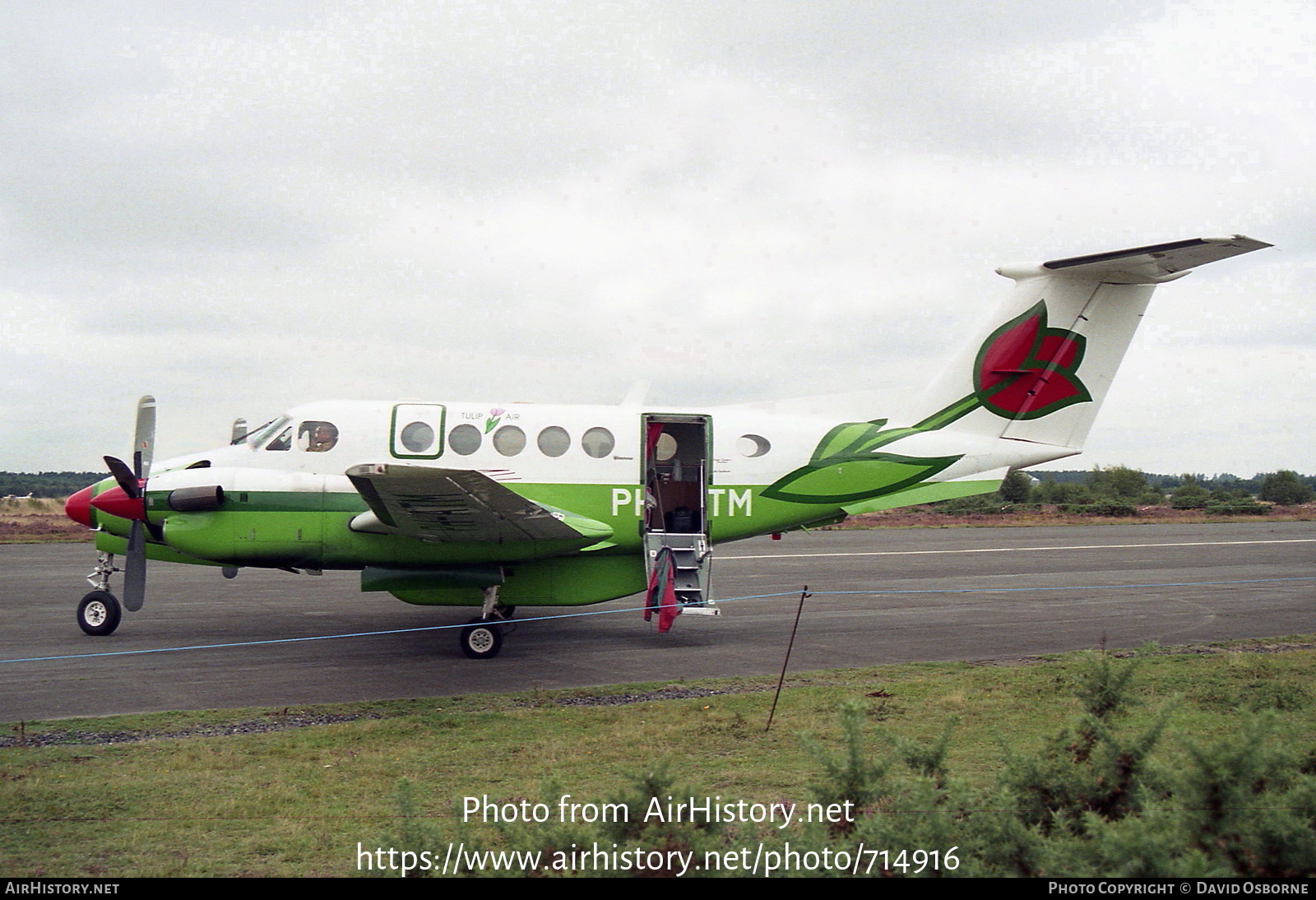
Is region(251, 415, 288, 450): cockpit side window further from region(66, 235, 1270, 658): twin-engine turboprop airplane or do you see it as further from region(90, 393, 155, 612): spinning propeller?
region(90, 393, 155, 612): spinning propeller

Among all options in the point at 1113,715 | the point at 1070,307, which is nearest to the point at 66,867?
the point at 1113,715

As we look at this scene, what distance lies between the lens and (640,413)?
12.9 m

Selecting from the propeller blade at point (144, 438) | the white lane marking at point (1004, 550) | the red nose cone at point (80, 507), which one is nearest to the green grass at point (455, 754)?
the red nose cone at point (80, 507)

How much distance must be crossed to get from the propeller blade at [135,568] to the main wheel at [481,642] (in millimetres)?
4720

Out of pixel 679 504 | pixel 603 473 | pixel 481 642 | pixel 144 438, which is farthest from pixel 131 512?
pixel 679 504

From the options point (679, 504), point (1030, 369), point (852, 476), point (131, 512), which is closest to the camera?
point (131, 512)

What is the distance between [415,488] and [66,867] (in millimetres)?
5557

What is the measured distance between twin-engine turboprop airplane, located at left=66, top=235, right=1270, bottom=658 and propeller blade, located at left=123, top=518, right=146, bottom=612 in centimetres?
3

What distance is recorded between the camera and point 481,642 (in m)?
11.9

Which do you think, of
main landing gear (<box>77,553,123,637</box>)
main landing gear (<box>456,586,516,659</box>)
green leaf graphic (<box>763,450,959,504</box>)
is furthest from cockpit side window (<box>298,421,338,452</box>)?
green leaf graphic (<box>763,450,959,504</box>)

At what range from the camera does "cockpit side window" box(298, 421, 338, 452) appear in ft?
40.5

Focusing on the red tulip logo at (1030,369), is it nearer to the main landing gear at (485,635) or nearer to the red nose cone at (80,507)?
the main landing gear at (485,635)

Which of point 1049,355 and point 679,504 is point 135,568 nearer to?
point 679,504

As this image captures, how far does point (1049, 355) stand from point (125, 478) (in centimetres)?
1333
